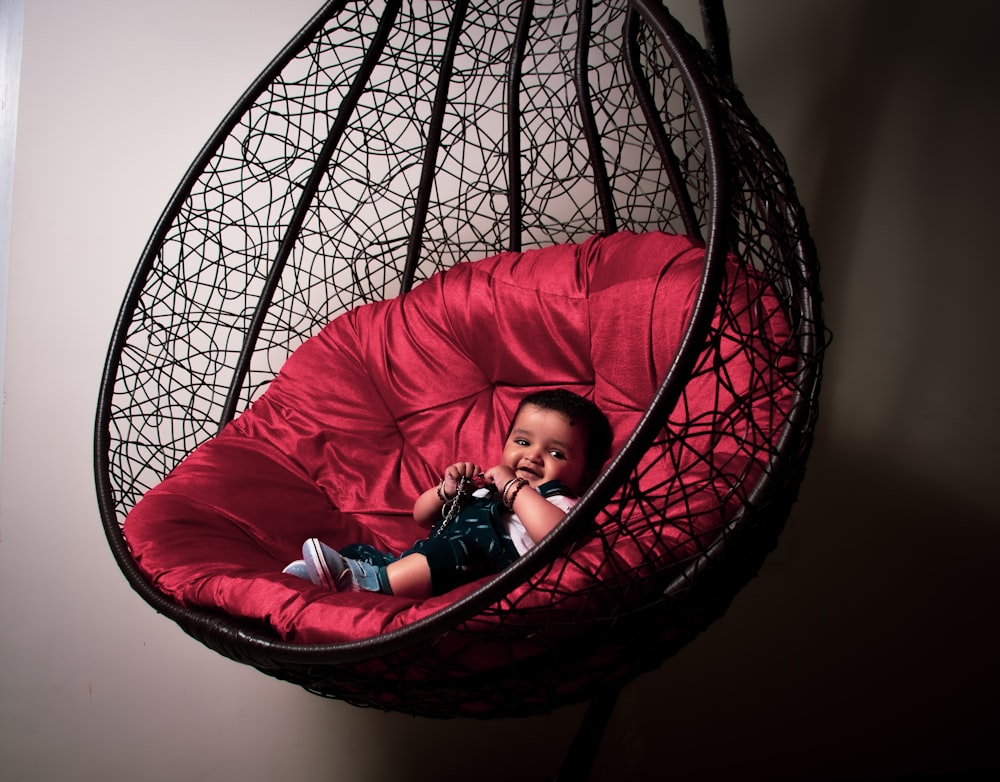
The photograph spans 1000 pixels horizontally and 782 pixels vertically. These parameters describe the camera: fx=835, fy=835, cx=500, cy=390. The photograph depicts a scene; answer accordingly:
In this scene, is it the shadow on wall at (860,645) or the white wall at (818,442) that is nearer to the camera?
the white wall at (818,442)

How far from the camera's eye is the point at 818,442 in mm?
1576

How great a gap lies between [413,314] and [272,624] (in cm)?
66

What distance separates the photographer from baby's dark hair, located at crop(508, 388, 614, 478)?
1.19m

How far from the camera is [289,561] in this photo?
3.73ft

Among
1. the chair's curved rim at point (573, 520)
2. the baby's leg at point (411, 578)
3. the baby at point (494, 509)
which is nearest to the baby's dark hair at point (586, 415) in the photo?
the baby at point (494, 509)

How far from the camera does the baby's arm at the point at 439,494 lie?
45.5 inches

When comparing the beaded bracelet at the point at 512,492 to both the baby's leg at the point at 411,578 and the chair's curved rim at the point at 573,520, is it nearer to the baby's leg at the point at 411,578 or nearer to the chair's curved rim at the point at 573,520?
the baby's leg at the point at 411,578

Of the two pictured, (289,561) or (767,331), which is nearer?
(767,331)

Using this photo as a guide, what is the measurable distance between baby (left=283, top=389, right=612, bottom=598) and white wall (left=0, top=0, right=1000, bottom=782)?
529 mm

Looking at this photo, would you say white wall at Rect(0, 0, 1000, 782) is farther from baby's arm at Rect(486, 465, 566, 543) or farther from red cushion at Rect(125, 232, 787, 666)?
baby's arm at Rect(486, 465, 566, 543)

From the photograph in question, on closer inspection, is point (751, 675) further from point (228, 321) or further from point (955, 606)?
point (228, 321)

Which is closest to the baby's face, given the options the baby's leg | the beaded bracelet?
the beaded bracelet

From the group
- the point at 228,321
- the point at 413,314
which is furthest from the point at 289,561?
the point at 228,321

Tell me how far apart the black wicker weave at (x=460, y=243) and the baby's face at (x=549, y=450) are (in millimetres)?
146
